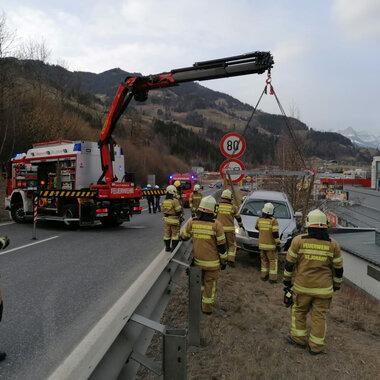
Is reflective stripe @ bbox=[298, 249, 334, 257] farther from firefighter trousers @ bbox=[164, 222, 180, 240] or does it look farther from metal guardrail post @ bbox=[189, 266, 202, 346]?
firefighter trousers @ bbox=[164, 222, 180, 240]

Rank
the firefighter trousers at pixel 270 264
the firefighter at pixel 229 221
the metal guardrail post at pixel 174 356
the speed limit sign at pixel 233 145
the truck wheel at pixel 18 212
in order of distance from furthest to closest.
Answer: the truck wheel at pixel 18 212
the speed limit sign at pixel 233 145
the firefighter at pixel 229 221
the firefighter trousers at pixel 270 264
the metal guardrail post at pixel 174 356

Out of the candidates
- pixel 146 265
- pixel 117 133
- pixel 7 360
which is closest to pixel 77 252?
pixel 146 265

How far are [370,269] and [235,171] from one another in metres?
3.55

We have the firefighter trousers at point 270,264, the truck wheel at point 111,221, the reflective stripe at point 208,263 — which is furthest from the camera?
the truck wheel at point 111,221

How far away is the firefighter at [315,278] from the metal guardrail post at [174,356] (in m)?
2.46

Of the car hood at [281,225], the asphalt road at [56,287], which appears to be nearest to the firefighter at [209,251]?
the asphalt road at [56,287]

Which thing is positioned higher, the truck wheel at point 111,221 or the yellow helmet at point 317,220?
the yellow helmet at point 317,220

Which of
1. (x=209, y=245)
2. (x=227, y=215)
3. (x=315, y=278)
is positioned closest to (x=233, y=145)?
(x=227, y=215)

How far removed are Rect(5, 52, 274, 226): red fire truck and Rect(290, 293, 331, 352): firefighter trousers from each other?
7.77 metres

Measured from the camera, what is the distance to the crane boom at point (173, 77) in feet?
28.0

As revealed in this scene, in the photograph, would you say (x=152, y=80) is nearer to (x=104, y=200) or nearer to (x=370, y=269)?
(x=104, y=200)

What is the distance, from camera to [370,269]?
657 cm

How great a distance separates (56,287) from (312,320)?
398 cm

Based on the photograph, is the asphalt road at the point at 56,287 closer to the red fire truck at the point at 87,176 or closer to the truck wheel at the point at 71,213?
the truck wheel at the point at 71,213
